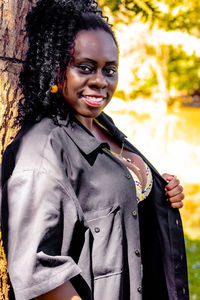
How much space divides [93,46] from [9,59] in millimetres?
476

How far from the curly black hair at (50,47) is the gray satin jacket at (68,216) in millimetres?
95

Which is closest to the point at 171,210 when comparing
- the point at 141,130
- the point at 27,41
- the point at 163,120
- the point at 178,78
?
the point at 27,41

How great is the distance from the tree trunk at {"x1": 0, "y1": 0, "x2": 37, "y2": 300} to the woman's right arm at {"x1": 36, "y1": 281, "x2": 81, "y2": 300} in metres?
0.51

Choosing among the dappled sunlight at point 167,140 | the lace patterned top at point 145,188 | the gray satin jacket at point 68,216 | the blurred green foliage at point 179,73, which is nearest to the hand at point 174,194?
the lace patterned top at point 145,188

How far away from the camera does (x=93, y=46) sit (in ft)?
6.15

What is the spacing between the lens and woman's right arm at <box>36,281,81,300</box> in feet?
5.62

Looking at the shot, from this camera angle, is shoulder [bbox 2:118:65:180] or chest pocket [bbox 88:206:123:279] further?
chest pocket [bbox 88:206:123:279]

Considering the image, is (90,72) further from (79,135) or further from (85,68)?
(79,135)

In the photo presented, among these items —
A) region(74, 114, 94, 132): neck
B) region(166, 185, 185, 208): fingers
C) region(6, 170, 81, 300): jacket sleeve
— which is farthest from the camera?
region(166, 185, 185, 208): fingers

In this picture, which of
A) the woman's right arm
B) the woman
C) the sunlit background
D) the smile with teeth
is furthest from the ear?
the sunlit background

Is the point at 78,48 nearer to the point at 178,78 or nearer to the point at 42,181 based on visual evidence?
the point at 42,181

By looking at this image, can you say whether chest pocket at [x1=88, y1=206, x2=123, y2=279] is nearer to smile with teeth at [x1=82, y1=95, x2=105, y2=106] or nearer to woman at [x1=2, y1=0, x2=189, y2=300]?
woman at [x1=2, y1=0, x2=189, y2=300]

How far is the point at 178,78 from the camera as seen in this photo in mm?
17688

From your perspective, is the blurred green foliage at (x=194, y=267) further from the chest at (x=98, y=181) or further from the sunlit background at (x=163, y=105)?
the chest at (x=98, y=181)
